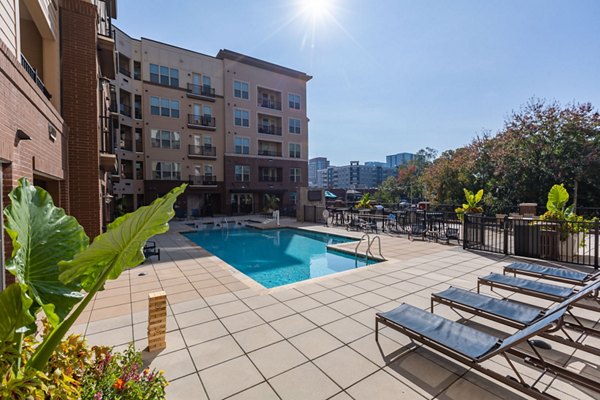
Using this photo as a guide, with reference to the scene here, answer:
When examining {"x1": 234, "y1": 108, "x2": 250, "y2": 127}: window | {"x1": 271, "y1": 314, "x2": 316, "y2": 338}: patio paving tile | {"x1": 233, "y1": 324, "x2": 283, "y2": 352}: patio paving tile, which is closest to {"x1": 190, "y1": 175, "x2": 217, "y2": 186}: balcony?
{"x1": 234, "y1": 108, "x2": 250, "y2": 127}: window

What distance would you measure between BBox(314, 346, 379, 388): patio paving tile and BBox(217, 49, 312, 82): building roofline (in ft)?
98.9

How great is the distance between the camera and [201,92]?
26.4 meters

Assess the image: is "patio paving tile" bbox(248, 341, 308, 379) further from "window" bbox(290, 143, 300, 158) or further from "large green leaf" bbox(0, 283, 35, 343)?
"window" bbox(290, 143, 300, 158)

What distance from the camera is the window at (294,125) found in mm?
31517

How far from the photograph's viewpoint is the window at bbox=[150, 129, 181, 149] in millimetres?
24562

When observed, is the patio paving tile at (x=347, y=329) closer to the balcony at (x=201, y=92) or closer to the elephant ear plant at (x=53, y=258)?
the elephant ear plant at (x=53, y=258)

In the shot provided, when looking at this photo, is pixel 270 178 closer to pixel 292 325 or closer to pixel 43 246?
pixel 292 325

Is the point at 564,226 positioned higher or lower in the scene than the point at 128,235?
lower

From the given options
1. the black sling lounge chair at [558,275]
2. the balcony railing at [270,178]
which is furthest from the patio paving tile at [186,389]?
the balcony railing at [270,178]

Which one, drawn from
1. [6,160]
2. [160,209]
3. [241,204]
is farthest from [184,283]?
[241,204]

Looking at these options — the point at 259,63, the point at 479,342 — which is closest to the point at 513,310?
the point at 479,342

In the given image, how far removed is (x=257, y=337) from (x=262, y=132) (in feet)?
91.0

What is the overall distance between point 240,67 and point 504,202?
2654 centimetres

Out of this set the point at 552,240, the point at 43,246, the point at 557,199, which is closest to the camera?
the point at 43,246
